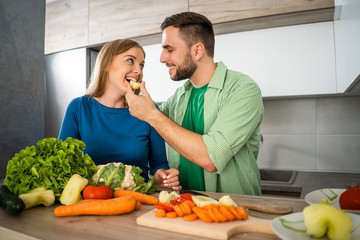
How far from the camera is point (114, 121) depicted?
4.91 ft

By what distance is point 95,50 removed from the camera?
2.96m

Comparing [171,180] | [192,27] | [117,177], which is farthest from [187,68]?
[117,177]

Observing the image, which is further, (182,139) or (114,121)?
(114,121)

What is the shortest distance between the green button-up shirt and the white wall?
74cm

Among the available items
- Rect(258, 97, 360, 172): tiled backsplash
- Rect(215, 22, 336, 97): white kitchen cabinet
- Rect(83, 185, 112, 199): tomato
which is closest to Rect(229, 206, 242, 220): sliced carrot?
Rect(83, 185, 112, 199): tomato

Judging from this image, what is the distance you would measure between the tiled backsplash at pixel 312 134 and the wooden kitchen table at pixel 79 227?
168 cm

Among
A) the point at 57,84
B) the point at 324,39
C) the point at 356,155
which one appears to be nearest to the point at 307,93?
the point at 324,39

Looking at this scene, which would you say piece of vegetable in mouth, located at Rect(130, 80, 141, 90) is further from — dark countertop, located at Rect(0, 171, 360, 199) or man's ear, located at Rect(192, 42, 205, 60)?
dark countertop, located at Rect(0, 171, 360, 199)

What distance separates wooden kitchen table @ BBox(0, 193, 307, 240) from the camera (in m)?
0.72

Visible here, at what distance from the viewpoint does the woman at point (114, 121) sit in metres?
1.43

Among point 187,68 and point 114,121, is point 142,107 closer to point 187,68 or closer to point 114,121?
point 114,121

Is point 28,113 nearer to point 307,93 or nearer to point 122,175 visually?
point 122,175

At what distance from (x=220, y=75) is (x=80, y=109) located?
77cm

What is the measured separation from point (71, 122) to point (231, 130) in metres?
0.81
